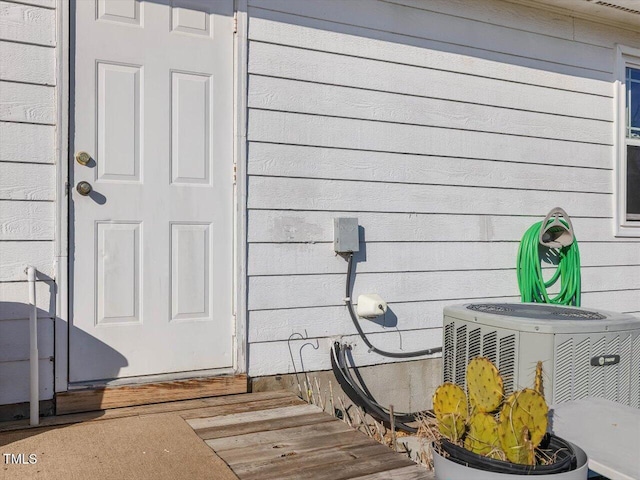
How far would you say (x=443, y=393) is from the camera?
6.35 feet

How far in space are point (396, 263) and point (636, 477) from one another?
210 cm

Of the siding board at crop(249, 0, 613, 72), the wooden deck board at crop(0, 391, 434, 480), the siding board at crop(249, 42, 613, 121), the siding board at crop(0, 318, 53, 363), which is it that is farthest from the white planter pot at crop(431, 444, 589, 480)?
the siding board at crop(249, 0, 613, 72)

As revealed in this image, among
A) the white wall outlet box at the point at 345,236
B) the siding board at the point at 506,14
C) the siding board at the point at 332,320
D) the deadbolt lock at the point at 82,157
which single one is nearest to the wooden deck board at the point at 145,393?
the siding board at the point at 332,320

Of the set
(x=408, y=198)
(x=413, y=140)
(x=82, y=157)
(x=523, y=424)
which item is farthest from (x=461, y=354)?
(x=82, y=157)

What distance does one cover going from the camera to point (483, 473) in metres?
1.73

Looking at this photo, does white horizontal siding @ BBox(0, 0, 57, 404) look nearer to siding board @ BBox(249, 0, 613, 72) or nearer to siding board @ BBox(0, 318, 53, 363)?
siding board @ BBox(0, 318, 53, 363)

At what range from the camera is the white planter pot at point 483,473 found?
1675 millimetres

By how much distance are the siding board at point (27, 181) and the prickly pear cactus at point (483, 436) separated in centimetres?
204

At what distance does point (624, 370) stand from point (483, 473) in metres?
1.59

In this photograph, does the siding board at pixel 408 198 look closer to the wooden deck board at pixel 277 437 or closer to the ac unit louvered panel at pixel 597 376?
the wooden deck board at pixel 277 437

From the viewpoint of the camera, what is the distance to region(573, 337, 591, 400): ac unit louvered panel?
2.87 m

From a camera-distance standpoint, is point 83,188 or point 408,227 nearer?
point 83,188

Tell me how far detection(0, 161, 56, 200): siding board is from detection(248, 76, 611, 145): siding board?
1066mm

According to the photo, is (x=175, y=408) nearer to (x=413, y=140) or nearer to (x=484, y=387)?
(x=484, y=387)
